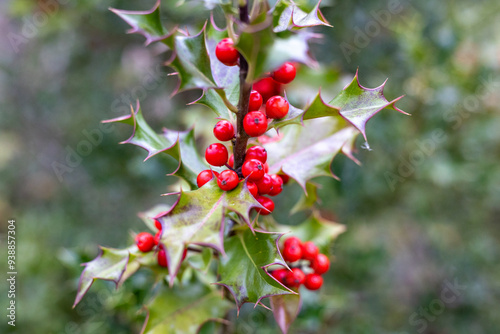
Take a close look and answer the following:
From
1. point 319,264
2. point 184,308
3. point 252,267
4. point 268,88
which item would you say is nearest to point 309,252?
point 319,264

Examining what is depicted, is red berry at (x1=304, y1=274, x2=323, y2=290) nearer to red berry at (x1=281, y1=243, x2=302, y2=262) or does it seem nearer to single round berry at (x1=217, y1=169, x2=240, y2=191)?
red berry at (x1=281, y1=243, x2=302, y2=262)

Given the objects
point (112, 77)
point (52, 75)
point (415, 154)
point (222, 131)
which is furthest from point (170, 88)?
point (222, 131)

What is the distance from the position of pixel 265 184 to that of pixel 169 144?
301mm

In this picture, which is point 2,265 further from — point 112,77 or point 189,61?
point 189,61

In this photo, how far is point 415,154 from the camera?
2449 mm

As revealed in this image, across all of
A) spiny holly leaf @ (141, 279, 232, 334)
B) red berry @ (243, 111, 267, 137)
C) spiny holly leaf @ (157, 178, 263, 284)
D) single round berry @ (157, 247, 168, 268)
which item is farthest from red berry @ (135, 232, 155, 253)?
red berry @ (243, 111, 267, 137)

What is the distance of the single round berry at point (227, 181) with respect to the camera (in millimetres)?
831

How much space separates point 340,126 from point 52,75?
3025 millimetres

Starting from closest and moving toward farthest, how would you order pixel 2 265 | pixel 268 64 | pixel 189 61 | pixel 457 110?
pixel 268 64 < pixel 189 61 < pixel 457 110 < pixel 2 265

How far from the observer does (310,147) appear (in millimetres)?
1113

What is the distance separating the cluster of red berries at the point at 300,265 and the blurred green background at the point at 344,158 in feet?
1.75

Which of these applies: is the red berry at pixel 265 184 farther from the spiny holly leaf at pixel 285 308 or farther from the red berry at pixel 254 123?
the spiny holly leaf at pixel 285 308

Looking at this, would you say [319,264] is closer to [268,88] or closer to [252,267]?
[252,267]

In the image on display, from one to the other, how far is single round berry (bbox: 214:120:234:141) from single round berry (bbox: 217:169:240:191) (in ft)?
0.28
